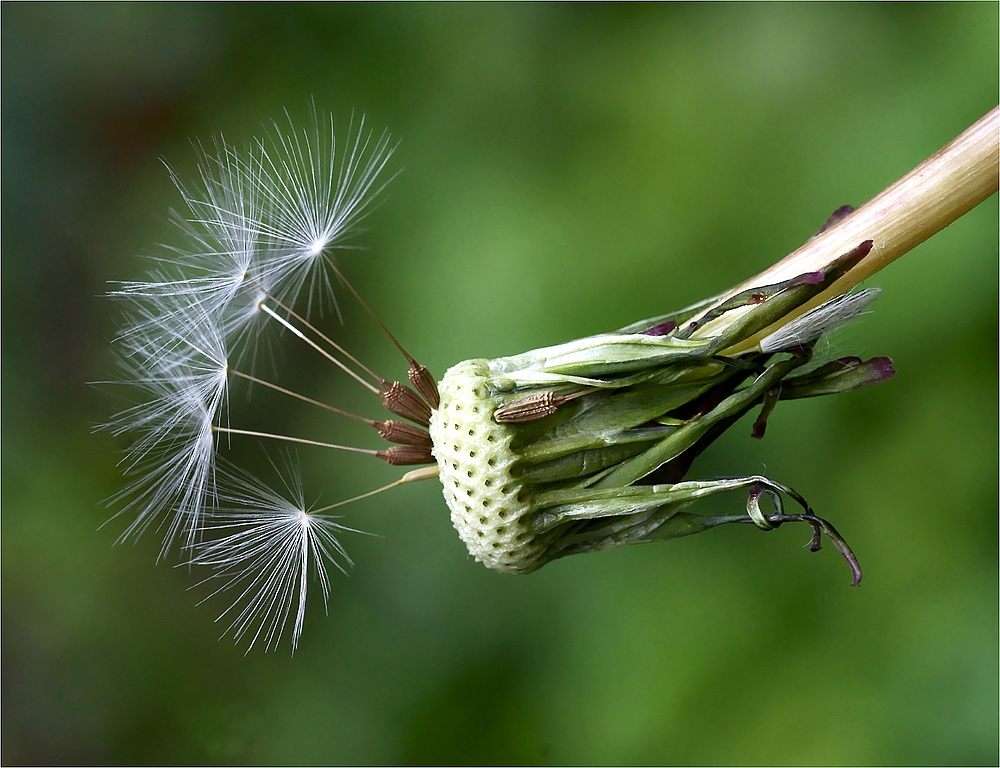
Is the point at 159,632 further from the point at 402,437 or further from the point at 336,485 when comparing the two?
the point at 402,437

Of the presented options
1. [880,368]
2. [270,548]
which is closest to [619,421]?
[880,368]

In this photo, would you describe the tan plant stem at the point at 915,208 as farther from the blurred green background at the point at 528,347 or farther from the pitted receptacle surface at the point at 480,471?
the blurred green background at the point at 528,347

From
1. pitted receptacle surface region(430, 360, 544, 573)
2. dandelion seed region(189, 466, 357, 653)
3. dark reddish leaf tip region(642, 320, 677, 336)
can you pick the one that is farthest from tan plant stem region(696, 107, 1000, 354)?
dandelion seed region(189, 466, 357, 653)

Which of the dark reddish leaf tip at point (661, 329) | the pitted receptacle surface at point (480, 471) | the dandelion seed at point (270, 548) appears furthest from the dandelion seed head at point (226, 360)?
the dark reddish leaf tip at point (661, 329)

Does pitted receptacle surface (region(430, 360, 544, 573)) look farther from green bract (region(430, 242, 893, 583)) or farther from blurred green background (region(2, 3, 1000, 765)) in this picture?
blurred green background (region(2, 3, 1000, 765))

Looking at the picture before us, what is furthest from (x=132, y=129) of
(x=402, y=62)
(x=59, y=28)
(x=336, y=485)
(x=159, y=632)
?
(x=159, y=632)
